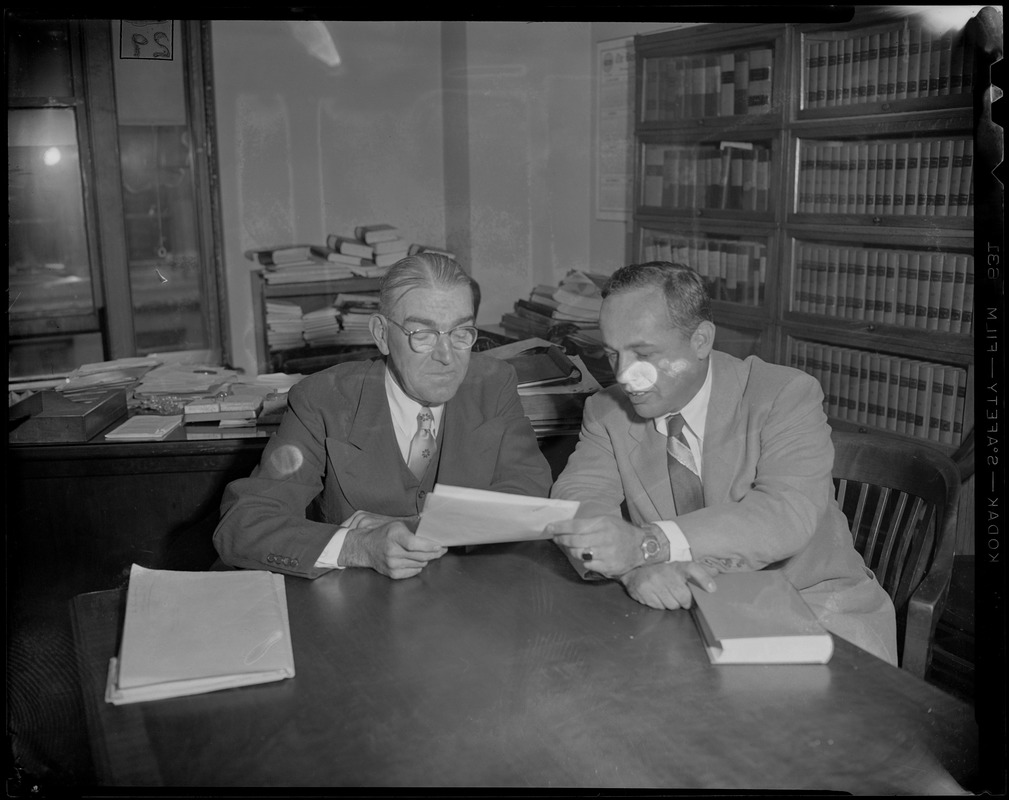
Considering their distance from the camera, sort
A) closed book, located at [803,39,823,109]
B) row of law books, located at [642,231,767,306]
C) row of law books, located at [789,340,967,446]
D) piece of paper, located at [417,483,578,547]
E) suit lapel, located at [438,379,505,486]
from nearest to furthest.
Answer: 1. piece of paper, located at [417,483,578,547]
2. suit lapel, located at [438,379,505,486]
3. row of law books, located at [789,340,967,446]
4. closed book, located at [803,39,823,109]
5. row of law books, located at [642,231,767,306]

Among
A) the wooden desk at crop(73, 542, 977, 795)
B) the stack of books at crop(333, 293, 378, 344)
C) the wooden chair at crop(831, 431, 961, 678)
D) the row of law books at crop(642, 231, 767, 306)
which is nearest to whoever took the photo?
the wooden desk at crop(73, 542, 977, 795)

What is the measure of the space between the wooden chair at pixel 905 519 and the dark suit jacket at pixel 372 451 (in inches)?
26.5

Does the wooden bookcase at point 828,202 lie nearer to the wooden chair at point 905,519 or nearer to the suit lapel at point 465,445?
the wooden chair at point 905,519

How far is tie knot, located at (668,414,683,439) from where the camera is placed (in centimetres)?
189

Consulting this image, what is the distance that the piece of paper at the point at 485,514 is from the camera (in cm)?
142

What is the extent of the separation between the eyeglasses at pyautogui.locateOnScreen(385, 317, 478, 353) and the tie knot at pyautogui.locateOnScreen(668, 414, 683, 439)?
0.44 metres

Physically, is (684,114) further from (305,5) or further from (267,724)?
(267,724)

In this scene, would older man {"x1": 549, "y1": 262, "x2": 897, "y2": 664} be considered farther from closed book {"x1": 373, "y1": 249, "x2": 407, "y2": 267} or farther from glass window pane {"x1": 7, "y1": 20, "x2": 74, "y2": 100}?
closed book {"x1": 373, "y1": 249, "x2": 407, "y2": 267}

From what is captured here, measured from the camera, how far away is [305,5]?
143 centimetres

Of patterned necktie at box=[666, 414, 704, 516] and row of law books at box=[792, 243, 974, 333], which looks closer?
patterned necktie at box=[666, 414, 704, 516]

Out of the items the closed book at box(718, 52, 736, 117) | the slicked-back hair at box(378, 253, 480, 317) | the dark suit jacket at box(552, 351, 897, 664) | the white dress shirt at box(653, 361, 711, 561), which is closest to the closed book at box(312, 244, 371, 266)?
the closed book at box(718, 52, 736, 117)

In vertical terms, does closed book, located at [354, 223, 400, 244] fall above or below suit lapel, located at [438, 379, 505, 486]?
above

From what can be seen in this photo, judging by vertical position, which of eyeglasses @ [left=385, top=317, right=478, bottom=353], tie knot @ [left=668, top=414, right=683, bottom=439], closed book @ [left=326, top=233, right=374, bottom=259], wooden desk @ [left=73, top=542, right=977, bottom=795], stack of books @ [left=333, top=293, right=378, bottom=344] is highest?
closed book @ [left=326, top=233, right=374, bottom=259]

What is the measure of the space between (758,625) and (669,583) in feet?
0.60
